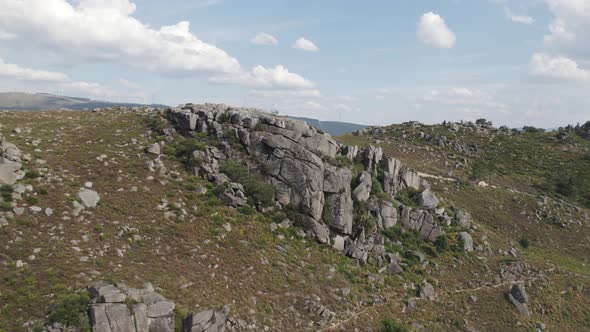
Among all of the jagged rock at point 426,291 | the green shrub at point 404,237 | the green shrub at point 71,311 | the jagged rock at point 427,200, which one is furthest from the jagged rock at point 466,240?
the green shrub at point 71,311

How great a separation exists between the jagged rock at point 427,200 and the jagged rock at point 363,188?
9.39 metres

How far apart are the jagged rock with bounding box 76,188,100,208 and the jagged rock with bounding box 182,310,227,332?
1297 centimetres

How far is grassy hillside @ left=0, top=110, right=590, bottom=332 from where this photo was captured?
20500 mm

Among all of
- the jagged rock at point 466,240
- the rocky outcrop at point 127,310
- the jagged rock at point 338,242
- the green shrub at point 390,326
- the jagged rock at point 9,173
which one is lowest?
the green shrub at point 390,326

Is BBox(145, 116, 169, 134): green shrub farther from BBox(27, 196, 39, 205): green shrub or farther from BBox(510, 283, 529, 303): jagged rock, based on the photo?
BBox(510, 283, 529, 303): jagged rock

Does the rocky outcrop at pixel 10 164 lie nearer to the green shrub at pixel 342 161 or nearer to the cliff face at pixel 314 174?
the cliff face at pixel 314 174

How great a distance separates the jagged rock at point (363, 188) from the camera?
127ft

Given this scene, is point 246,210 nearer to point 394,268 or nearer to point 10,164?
point 394,268

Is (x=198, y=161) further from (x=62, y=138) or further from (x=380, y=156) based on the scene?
(x=380, y=156)

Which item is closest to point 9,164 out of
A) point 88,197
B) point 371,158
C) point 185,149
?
point 88,197

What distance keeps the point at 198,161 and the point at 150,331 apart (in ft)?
65.3

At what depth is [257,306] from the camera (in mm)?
23453

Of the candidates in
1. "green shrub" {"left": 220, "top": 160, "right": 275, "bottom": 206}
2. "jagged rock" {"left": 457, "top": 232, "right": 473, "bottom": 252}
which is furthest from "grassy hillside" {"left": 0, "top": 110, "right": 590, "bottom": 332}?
"green shrub" {"left": 220, "top": 160, "right": 275, "bottom": 206}

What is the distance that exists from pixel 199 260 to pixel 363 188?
21.3m
